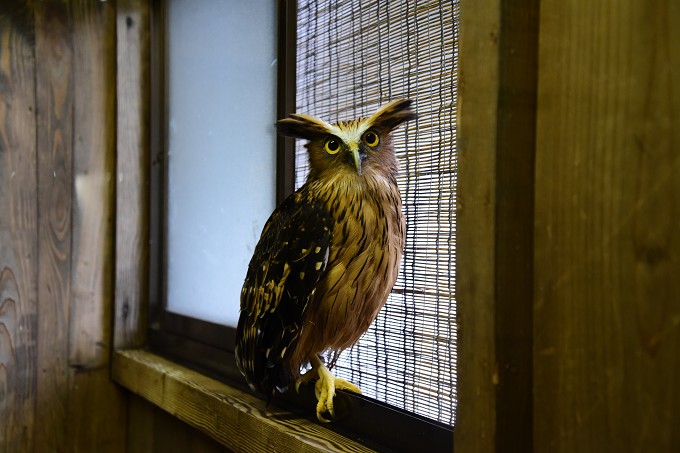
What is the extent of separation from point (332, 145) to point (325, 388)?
0.46 m

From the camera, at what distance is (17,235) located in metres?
1.76

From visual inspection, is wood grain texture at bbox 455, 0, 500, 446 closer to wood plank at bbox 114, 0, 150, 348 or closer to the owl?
the owl

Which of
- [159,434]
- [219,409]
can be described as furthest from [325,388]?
[159,434]

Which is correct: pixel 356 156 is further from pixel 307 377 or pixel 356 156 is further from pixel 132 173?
pixel 132 173

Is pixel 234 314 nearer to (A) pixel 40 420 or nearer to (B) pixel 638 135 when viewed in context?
(A) pixel 40 420

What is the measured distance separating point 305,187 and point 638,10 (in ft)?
2.18

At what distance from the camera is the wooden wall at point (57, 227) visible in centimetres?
175

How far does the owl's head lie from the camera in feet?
3.30

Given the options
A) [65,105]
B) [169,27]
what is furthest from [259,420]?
[169,27]

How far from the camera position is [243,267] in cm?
163

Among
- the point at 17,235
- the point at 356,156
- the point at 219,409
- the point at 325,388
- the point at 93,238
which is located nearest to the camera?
the point at 356,156

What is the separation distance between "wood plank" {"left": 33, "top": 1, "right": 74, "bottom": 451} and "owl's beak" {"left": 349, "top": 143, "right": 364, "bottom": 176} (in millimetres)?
1206

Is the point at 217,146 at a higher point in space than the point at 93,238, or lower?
higher

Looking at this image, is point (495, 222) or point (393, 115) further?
point (393, 115)
